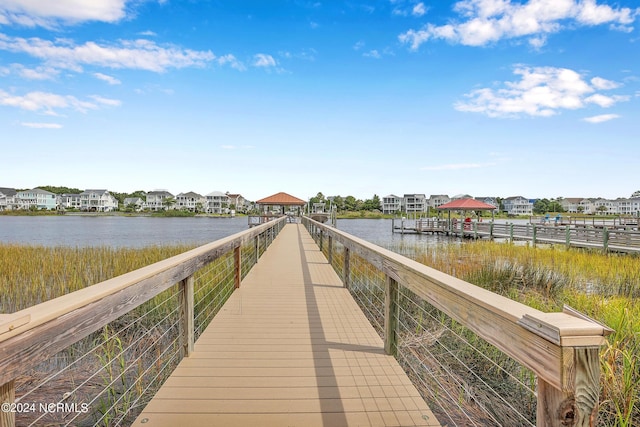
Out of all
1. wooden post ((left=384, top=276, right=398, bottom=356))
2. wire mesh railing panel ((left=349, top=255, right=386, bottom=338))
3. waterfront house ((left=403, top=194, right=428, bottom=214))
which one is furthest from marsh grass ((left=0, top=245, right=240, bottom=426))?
waterfront house ((left=403, top=194, right=428, bottom=214))

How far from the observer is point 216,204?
91.0 metres

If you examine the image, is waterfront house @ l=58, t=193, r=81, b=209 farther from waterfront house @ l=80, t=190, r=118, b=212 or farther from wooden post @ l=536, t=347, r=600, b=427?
wooden post @ l=536, t=347, r=600, b=427

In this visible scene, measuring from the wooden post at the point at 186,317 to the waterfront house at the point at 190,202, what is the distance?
297 feet

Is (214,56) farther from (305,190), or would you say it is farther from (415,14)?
(305,190)

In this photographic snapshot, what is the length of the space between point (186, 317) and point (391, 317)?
1.64 metres

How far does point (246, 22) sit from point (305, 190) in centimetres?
7239

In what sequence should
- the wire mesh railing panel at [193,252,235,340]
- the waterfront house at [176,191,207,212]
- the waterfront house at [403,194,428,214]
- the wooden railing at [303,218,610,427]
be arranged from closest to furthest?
the wooden railing at [303,218,610,427]
the wire mesh railing panel at [193,252,235,340]
the waterfront house at [403,194,428,214]
the waterfront house at [176,191,207,212]

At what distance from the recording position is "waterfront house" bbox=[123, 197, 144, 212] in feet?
292

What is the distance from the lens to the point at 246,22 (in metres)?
15.9

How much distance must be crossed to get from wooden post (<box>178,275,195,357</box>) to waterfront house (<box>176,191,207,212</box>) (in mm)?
90660

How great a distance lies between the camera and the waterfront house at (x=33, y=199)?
80688 mm

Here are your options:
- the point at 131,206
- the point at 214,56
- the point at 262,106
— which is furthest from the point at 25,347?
the point at 131,206

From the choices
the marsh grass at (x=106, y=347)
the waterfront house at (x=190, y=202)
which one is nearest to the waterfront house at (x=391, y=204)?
the waterfront house at (x=190, y=202)

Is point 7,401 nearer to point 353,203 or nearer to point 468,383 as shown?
point 468,383
